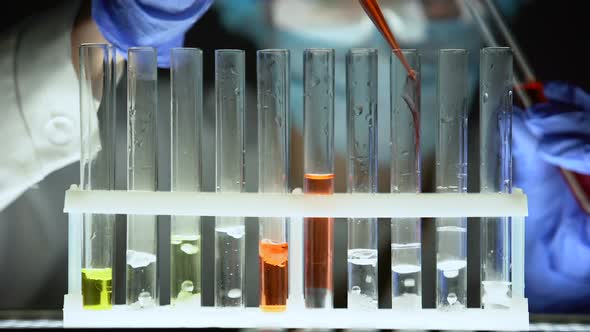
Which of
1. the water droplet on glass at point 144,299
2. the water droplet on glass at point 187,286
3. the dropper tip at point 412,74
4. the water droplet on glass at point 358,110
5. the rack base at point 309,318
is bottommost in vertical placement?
the rack base at point 309,318

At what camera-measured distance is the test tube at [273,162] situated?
1.74 metres

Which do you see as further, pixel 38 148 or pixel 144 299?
pixel 38 148

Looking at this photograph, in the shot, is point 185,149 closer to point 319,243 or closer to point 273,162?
point 273,162

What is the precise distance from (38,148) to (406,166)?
117 centimetres

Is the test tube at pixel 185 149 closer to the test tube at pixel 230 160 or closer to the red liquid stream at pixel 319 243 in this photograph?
the test tube at pixel 230 160

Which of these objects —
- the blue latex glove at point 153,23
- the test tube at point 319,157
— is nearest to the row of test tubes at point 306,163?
the test tube at point 319,157

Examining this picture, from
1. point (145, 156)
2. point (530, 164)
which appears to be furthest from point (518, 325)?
point (145, 156)

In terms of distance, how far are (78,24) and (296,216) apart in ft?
3.35

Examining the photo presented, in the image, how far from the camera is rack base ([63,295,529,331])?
1.72 m

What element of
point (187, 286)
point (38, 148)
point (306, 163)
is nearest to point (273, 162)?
point (306, 163)

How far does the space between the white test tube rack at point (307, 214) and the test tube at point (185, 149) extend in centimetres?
4

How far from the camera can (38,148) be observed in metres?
2.35

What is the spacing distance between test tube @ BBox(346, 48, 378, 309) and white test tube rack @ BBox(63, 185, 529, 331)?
50 mm

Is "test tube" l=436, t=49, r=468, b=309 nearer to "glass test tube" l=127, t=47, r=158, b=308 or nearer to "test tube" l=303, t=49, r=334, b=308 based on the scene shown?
"test tube" l=303, t=49, r=334, b=308
